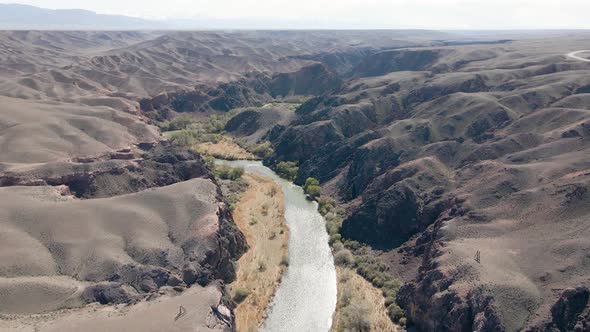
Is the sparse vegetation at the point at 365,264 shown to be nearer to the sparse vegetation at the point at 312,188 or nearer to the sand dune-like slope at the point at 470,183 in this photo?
the sand dune-like slope at the point at 470,183

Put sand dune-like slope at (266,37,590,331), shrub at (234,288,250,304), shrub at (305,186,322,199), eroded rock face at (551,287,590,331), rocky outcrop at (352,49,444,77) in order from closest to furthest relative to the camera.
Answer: eroded rock face at (551,287,590,331) < sand dune-like slope at (266,37,590,331) < shrub at (234,288,250,304) < shrub at (305,186,322,199) < rocky outcrop at (352,49,444,77)

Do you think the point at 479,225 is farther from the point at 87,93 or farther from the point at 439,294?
the point at 87,93

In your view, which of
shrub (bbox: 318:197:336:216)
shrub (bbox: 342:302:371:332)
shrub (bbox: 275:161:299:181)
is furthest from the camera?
shrub (bbox: 275:161:299:181)

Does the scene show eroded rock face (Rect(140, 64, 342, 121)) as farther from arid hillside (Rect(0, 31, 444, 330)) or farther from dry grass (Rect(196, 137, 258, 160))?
arid hillside (Rect(0, 31, 444, 330))

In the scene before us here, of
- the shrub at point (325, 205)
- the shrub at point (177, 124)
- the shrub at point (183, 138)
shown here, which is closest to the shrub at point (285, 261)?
the shrub at point (325, 205)

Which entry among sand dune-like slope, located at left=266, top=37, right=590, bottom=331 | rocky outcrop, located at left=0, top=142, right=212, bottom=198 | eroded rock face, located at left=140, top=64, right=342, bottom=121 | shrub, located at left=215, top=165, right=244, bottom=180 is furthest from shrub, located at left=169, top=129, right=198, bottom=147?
rocky outcrop, located at left=0, top=142, right=212, bottom=198

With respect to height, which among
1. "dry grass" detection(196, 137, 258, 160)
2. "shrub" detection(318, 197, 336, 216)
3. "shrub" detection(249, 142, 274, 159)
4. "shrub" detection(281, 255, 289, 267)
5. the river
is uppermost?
"shrub" detection(249, 142, 274, 159)

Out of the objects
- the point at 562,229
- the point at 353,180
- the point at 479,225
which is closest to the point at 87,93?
the point at 353,180
